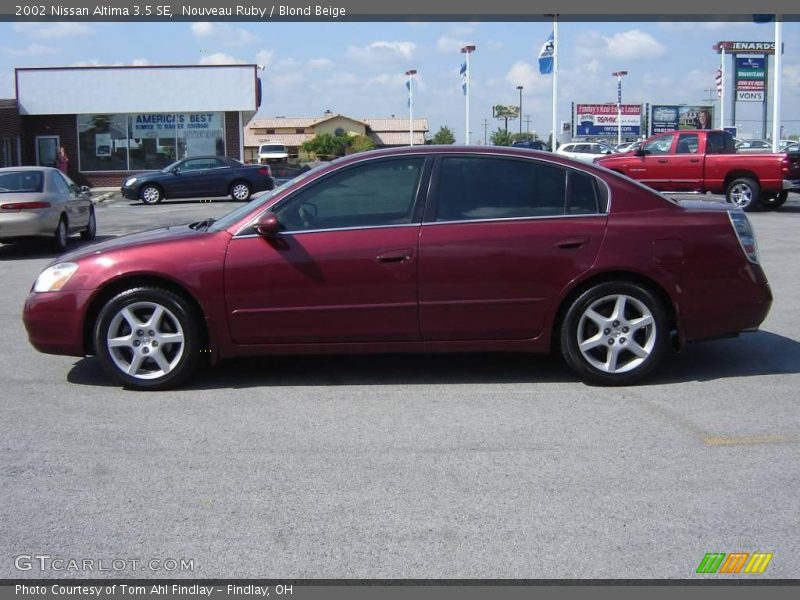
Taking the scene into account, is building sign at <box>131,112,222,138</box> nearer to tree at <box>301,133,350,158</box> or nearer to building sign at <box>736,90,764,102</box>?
tree at <box>301,133,350,158</box>

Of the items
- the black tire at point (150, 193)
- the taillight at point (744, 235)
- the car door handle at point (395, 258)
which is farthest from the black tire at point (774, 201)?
the car door handle at point (395, 258)

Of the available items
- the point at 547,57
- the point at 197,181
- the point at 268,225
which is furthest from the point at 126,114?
the point at 268,225

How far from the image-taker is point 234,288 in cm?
616

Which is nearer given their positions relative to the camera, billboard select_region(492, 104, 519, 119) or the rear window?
the rear window

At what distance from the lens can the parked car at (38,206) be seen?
556 inches

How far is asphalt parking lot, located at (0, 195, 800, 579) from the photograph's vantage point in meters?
3.88

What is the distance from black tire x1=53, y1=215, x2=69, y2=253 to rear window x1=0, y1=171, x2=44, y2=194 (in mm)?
600

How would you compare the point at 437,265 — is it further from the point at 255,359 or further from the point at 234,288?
the point at 255,359

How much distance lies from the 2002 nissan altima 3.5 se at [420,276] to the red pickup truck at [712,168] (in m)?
14.3

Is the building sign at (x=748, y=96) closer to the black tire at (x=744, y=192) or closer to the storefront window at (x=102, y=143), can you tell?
the storefront window at (x=102, y=143)

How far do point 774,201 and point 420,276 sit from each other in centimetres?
1847

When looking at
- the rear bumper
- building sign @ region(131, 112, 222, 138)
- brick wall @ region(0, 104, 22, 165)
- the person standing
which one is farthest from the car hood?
building sign @ region(131, 112, 222, 138)

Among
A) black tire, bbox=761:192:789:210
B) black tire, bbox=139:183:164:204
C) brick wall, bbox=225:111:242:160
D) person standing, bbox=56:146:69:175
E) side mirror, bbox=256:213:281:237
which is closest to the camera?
side mirror, bbox=256:213:281:237

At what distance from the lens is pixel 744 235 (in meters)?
6.48
